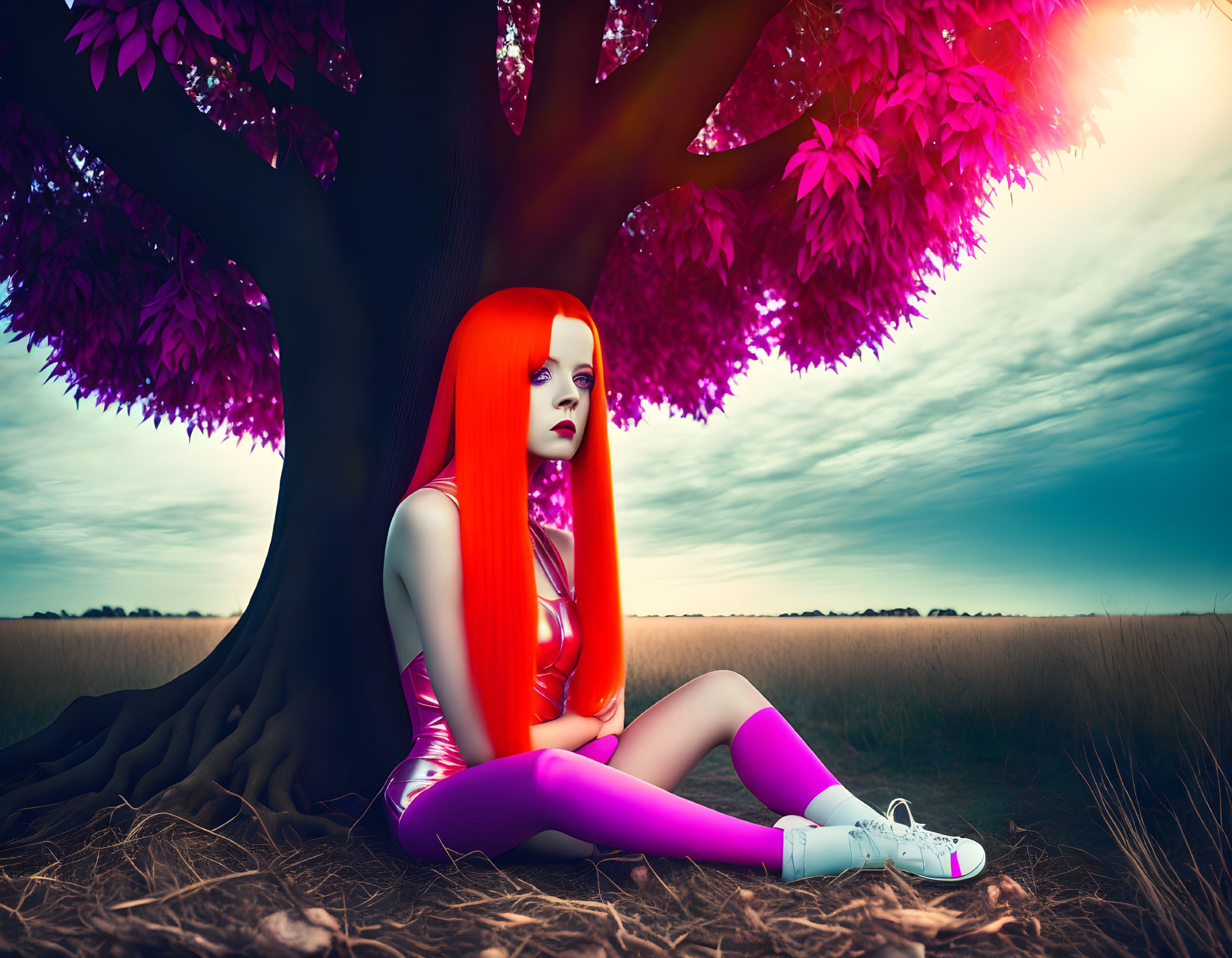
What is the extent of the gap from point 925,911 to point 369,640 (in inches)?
94.0

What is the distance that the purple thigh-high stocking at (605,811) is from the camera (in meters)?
2.45

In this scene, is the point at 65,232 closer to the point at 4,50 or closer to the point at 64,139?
the point at 64,139

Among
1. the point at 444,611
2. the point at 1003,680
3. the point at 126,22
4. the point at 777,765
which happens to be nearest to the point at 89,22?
the point at 126,22

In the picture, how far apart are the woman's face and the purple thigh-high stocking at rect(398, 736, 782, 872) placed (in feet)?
3.48

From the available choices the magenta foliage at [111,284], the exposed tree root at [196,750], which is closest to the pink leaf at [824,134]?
the exposed tree root at [196,750]

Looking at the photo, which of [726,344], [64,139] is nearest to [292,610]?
[64,139]

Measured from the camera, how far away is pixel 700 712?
10.1 feet

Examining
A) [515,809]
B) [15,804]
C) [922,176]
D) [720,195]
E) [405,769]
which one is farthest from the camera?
[720,195]

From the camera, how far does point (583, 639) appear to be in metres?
3.19

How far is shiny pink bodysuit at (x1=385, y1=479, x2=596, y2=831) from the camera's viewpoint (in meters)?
2.81

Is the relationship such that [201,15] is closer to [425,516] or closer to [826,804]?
[425,516]

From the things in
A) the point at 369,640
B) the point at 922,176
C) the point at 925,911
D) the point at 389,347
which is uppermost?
the point at 922,176

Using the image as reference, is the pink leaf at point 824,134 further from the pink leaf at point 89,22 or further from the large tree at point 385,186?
the pink leaf at point 89,22

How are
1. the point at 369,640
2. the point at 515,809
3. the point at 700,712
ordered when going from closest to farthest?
the point at 515,809 → the point at 700,712 → the point at 369,640
